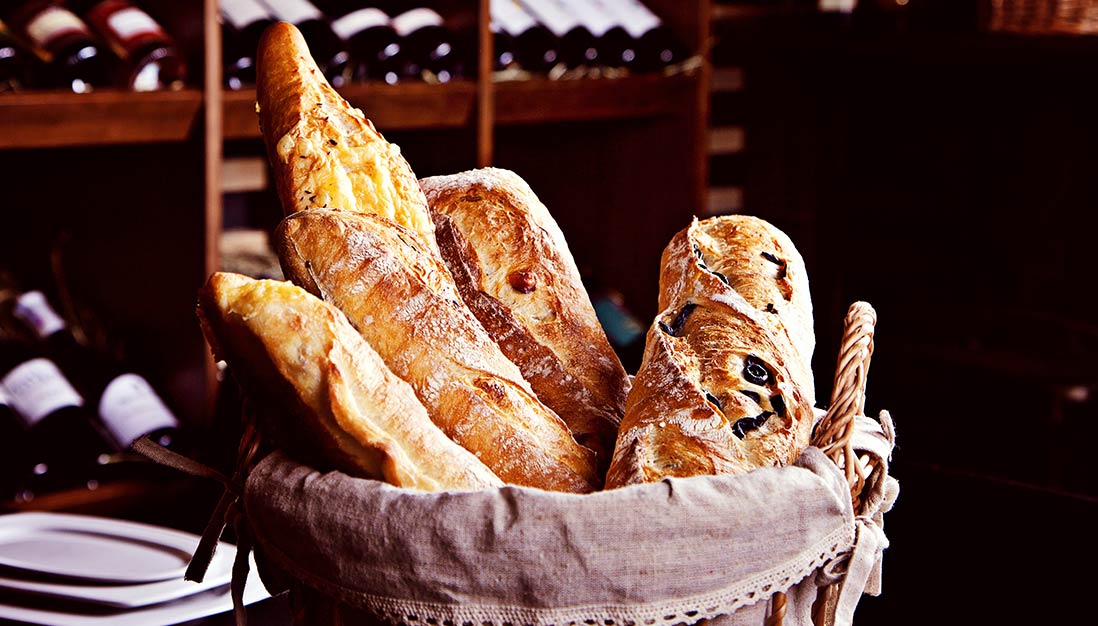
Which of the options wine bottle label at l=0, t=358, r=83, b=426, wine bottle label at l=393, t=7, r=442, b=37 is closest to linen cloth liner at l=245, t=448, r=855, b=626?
wine bottle label at l=0, t=358, r=83, b=426

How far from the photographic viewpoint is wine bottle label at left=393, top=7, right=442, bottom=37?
188 cm

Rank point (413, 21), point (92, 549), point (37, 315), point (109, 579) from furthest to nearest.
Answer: point (413, 21) < point (37, 315) < point (92, 549) < point (109, 579)

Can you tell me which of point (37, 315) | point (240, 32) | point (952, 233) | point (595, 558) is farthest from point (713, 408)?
point (952, 233)

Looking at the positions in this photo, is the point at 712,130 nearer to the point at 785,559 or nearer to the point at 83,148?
→ the point at 83,148

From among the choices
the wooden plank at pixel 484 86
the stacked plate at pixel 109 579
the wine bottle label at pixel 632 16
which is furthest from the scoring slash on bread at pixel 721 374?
the wine bottle label at pixel 632 16

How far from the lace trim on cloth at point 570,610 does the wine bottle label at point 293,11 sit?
51.8 inches

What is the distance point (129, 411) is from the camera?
1636mm

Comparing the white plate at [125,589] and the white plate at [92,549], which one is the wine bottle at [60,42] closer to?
the white plate at [92,549]

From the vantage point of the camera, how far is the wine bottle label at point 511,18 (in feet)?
6.58

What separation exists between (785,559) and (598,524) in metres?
0.11

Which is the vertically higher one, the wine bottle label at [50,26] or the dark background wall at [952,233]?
the wine bottle label at [50,26]

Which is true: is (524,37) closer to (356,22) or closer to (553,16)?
(553,16)

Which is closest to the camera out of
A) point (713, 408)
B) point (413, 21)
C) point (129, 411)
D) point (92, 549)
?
point (713, 408)

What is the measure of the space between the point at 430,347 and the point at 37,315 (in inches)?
49.6
